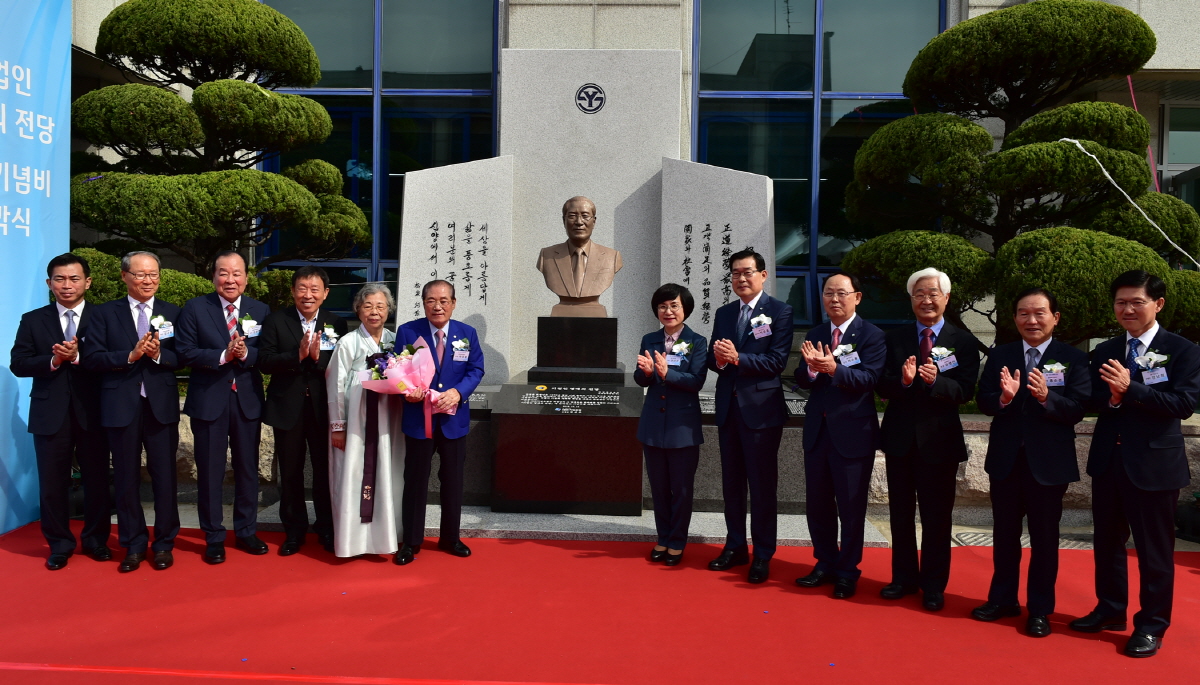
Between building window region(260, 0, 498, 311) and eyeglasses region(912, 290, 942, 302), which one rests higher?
building window region(260, 0, 498, 311)

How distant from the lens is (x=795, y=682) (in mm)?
2586

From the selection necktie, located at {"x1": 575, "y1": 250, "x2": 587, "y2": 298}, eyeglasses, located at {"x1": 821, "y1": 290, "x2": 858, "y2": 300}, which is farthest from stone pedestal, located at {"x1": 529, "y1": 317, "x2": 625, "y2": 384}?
eyeglasses, located at {"x1": 821, "y1": 290, "x2": 858, "y2": 300}

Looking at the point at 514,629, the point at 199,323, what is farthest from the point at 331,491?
the point at 514,629

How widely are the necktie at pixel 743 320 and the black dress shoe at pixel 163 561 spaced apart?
2.76m

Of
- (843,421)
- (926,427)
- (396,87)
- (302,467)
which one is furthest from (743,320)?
(396,87)

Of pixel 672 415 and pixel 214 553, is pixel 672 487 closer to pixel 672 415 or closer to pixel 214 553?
pixel 672 415

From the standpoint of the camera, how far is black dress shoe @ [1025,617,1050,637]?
2955 millimetres

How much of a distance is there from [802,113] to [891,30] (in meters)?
1.27

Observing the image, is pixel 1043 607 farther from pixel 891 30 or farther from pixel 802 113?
pixel 891 30

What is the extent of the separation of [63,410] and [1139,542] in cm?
452

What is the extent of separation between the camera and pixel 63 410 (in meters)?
3.75

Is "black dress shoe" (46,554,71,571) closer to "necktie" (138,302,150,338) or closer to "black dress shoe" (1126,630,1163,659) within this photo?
"necktie" (138,302,150,338)

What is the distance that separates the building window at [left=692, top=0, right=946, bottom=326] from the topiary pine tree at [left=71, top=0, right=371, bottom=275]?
4182mm

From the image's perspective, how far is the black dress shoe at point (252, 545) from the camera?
3.84m
